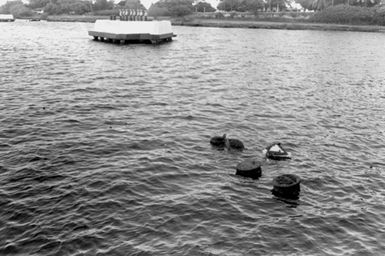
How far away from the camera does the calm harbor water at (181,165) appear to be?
16.8m

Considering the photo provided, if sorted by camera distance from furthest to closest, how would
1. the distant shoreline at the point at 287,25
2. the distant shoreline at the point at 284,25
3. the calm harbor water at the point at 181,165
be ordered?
the distant shoreline at the point at 284,25 → the distant shoreline at the point at 287,25 → the calm harbor water at the point at 181,165

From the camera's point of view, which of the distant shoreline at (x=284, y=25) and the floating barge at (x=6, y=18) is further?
the floating barge at (x=6, y=18)

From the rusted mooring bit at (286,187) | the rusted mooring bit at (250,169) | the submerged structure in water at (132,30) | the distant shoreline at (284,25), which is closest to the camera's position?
the rusted mooring bit at (286,187)

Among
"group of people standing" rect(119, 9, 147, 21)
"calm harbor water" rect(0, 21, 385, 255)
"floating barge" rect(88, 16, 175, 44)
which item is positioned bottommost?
"calm harbor water" rect(0, 21, 385, 255)

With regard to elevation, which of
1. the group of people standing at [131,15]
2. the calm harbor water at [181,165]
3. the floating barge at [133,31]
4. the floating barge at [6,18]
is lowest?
the calm harbor water at [181,165]

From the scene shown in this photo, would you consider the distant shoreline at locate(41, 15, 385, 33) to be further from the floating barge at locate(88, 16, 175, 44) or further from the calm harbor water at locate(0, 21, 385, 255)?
the calm harbor water at locate(0, 21, 385, 255)

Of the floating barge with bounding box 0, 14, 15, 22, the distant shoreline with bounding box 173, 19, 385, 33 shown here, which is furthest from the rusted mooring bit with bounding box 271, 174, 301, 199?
the floating barge with bounding box 0, 14, 15, 22

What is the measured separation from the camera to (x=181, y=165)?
80.5 ft

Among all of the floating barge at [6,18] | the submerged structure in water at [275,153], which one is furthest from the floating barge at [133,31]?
the floating barge at [6,18]

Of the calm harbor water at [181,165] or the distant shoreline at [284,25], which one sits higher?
the distant shoreline at [284,25]

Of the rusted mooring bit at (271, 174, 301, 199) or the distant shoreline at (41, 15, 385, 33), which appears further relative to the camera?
the distant shoreline at (41, 15, 385, 33)

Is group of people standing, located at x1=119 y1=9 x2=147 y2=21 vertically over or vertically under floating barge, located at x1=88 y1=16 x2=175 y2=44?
over

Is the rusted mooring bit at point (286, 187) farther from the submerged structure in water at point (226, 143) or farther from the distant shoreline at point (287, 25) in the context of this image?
the distant shoreline at point (287, 25)

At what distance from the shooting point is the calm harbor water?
1677 centimetres
